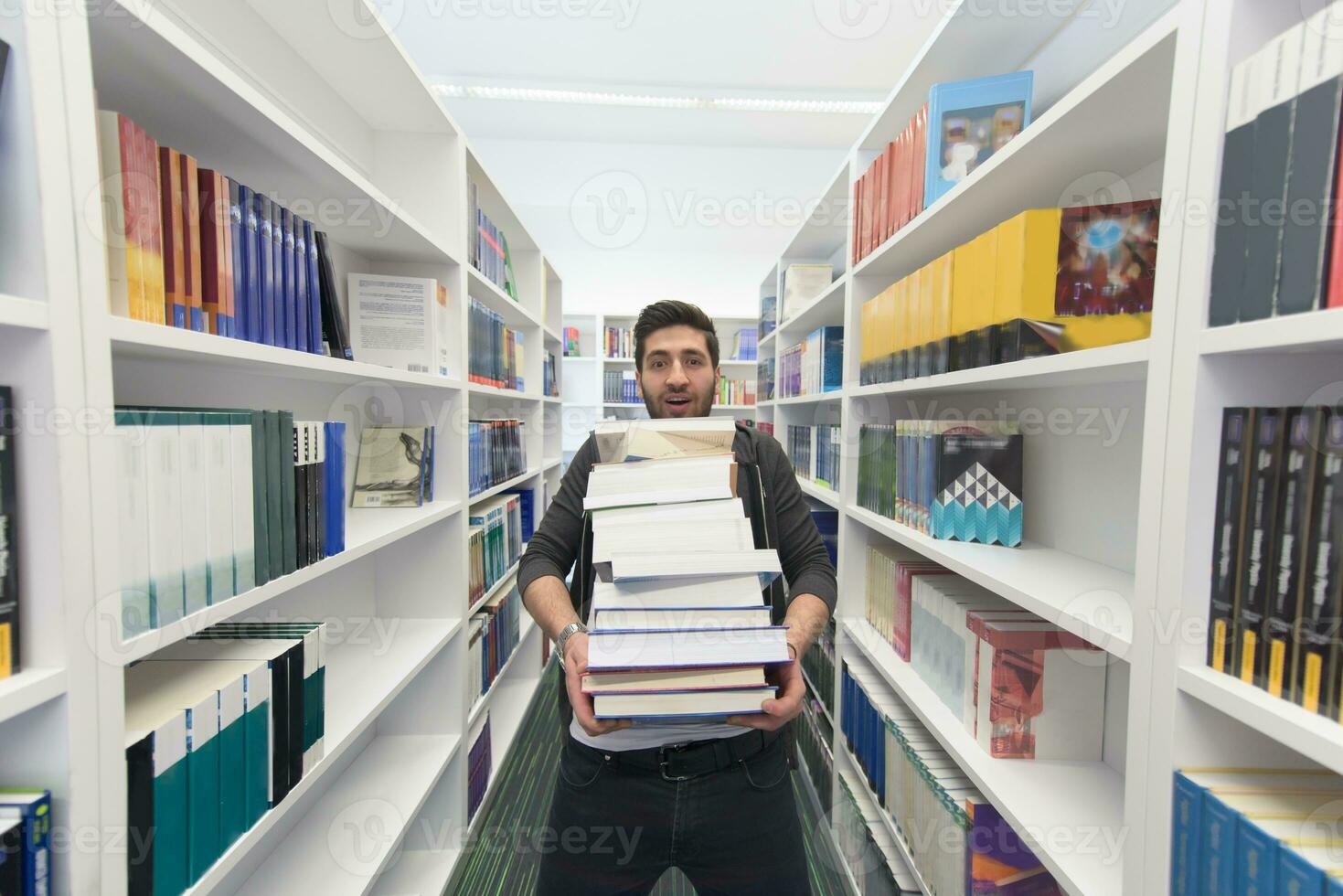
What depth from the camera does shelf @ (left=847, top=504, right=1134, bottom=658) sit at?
2.52 feet

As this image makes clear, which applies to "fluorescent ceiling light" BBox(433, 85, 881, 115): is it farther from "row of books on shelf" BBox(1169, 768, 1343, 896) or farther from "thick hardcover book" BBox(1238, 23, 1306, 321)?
"row of books on shelf" BBox(1169, 768, 1343, 896)

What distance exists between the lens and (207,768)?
0.76 m

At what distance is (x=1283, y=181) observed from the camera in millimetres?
551

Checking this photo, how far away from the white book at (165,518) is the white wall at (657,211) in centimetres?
355

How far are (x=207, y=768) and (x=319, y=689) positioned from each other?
26 centimetres

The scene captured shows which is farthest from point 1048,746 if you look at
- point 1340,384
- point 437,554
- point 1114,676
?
point 437,554

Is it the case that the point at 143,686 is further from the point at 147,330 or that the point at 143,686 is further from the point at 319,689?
the point at 147,330

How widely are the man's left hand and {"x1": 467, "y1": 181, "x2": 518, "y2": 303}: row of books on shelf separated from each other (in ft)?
5.67

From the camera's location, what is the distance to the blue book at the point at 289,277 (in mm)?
971

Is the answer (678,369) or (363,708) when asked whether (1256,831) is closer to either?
(678,369)

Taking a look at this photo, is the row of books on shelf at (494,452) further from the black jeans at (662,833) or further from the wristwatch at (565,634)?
the black jeans at (662,833)


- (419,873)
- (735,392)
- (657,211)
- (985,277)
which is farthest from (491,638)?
(657,211)

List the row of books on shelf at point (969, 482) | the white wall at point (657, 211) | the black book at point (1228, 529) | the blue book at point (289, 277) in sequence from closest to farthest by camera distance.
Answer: the black book at point (1228, 529) < the blue book at point (289, 277) < the row of books on shelf at point (969, 482) < the white wall at point (657, 211)

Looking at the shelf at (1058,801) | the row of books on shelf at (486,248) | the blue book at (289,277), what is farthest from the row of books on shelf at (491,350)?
the shelf at (1058,801)
